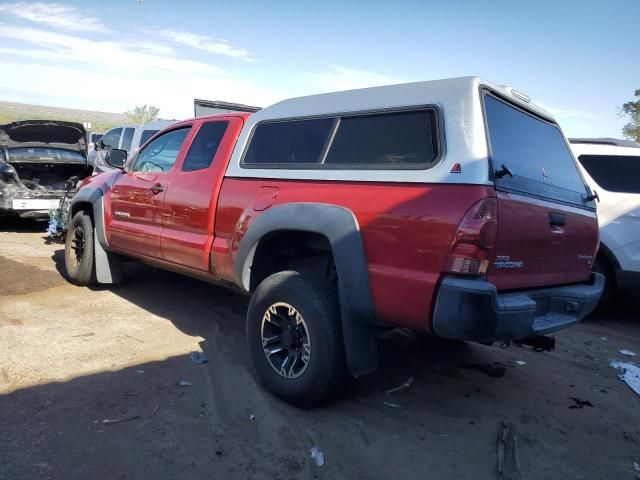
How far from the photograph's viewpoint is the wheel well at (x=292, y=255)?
3350 mm

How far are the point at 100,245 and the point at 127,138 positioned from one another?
22.9 feet

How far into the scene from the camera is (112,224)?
522 centimetres

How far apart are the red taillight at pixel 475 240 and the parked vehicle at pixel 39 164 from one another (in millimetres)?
7955

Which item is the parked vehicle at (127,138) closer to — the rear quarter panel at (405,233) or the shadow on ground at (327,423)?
the shadow on ground at (327,423)

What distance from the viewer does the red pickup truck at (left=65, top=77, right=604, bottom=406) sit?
258 cm

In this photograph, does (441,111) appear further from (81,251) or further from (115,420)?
(81,251)

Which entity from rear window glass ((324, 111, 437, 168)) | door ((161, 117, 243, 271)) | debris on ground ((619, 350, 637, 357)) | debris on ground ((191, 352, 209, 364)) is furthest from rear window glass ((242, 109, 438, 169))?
debris on ground ((619, 350, 637, 357))

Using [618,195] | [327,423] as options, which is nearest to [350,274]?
[327,423]

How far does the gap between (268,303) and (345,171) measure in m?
1.02

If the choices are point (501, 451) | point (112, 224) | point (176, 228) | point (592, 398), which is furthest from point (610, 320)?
point (112, 224)

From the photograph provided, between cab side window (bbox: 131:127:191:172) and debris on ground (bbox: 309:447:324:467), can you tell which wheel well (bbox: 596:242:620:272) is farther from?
cab side window (bbox: 131:127:191:172)

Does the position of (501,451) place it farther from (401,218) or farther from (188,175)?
(188,175)

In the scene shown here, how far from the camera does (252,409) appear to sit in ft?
10.6

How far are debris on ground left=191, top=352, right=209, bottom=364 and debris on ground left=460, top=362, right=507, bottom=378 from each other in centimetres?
207
